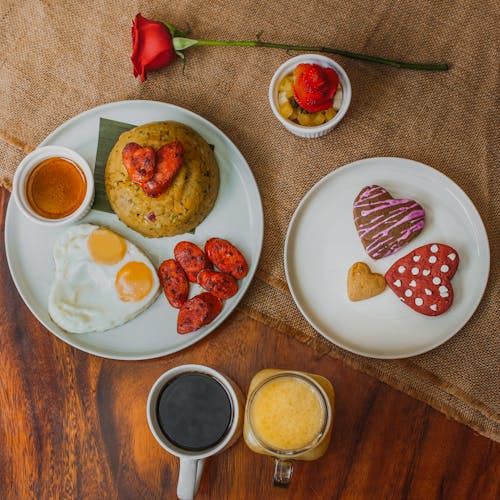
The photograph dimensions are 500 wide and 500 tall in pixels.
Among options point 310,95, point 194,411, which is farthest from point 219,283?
point 310,95

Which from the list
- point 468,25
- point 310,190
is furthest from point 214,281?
point 468,25

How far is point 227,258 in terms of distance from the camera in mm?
1615

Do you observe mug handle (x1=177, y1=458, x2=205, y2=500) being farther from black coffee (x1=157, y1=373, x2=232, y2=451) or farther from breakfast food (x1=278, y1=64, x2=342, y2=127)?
breakfast food (x1=278, y1=64, x2=342, y2=127)

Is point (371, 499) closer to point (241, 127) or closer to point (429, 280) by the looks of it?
point (429, 280)

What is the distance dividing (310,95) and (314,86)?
0.09 feet

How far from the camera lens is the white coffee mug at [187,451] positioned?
4.87ft

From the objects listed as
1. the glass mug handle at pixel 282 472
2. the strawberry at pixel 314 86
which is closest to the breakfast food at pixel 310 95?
the strawberry at pixel 314 86

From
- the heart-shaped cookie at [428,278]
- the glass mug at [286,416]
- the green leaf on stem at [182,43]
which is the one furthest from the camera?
the green leaf on stem at [182,43]

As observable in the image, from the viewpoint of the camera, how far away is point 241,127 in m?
1.73

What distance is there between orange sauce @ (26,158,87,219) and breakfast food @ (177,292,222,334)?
1.43ft

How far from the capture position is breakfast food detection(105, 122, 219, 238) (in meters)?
1.53

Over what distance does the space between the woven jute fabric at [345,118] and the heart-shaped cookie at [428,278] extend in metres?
0.14

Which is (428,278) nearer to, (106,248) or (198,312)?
(198,312)

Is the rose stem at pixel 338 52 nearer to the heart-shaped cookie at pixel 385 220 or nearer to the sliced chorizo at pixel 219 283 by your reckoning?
the heart-shaped cookie at pixel 385 220
